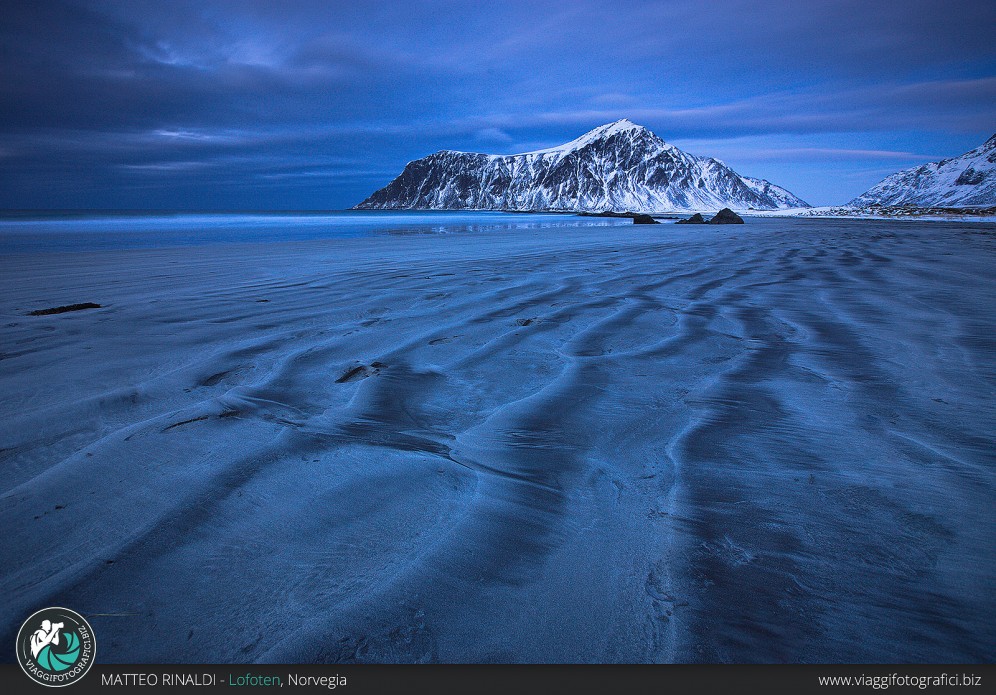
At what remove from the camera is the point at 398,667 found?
897 mm

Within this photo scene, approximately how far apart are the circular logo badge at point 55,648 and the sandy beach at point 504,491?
38mm

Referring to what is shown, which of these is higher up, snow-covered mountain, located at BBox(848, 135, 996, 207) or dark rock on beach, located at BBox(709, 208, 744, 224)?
snow-covered mountain, located at BBox(848, 135, 996, 207)

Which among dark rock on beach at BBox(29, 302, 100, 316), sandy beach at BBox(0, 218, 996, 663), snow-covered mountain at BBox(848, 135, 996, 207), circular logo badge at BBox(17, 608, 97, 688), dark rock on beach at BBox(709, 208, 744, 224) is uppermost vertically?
snow-covered mountain at BBox(848, 135, 996, 207)

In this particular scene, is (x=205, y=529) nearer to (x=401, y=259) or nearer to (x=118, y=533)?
(x=118, y=533)

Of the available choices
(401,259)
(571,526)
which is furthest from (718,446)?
Answer: (401,259)

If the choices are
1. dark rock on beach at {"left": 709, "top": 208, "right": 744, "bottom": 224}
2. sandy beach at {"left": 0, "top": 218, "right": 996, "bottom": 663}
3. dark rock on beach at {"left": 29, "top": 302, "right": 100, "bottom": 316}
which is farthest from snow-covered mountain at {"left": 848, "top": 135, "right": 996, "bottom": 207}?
dark rock on beach at {"left": 29, "top": 302, "right": 100, "bottom": 316}

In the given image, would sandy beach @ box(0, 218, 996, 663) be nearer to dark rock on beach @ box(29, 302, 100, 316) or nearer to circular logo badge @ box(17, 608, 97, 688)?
circular logo badge @ box(17, 608, 97, 688)

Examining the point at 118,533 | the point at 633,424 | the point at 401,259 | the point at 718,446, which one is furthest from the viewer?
the point at 401,259

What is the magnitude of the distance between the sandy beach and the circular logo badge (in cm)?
4

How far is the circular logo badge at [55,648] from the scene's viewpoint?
93 cm

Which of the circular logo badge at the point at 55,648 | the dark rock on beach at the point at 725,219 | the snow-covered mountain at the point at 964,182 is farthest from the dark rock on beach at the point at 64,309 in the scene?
the snow-covered mountain at the point at 964,182

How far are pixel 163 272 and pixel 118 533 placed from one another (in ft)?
21.1

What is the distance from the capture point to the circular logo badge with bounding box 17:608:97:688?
0.93m

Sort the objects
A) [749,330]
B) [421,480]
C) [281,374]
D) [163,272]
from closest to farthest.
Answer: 1. [421,480]
2. [281,374]
3. [749,330]
4. [163,272]
